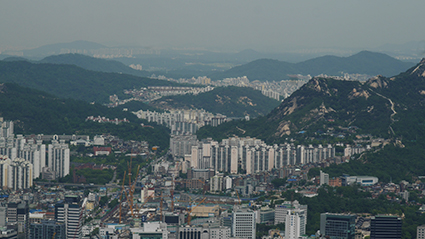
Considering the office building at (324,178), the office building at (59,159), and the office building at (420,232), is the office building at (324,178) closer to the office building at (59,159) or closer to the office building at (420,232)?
the office building at (420,232)

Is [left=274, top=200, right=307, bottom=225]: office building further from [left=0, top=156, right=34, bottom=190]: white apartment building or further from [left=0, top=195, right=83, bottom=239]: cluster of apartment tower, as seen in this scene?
[left=0, top=156, right=34, bottom=190]: white apartment building

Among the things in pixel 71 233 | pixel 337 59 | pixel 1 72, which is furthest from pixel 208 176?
pixel 337 59

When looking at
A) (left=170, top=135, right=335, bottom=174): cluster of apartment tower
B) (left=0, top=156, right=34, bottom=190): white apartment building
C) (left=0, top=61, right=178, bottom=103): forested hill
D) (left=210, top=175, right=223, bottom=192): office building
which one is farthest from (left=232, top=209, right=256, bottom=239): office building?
(left=0, top=61, right=178, bottom=103): forested hill

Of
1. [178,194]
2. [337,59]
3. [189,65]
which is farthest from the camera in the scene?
[189,65]

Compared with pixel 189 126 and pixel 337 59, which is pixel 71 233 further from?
pixel 337 59

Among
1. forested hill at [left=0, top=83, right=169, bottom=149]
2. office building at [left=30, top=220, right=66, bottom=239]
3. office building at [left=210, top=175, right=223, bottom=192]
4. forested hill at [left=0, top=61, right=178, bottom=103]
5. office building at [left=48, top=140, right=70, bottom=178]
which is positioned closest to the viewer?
office building at [left=30, top=220, right=66, bottom=239]

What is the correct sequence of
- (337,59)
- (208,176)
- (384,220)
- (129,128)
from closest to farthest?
(384,220) < (208,176) < (129,128) < (337,59)
